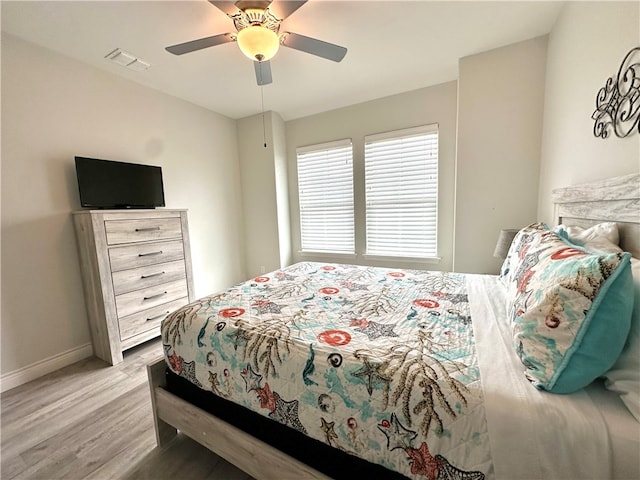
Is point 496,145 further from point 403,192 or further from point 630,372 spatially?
point 630,372

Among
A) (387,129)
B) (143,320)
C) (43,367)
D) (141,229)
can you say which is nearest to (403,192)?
(387,129)

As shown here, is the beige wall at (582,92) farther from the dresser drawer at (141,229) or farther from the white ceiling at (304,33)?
the dresser drawer at (141,229)

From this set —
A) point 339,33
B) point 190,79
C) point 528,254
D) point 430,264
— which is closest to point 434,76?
point 339,33

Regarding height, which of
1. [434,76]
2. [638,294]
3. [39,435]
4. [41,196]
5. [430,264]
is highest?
[434,76]

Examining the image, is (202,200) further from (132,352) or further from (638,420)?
(638,420)

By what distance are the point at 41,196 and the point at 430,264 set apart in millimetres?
3769

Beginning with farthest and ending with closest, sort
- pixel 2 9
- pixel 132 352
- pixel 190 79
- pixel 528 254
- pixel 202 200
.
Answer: pixel 202 200 < pixel 190 79 < pixel 132 352 < pixel 2 9 < pixel 528 254

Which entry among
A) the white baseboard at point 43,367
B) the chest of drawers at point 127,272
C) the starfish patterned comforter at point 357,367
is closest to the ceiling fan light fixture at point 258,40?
the starfish patterned comforter at point 357,367

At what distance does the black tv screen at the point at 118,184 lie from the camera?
7.08 feet

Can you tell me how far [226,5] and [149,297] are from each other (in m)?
2.40

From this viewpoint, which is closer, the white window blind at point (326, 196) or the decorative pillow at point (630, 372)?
the decorative pillow at point (630, 372)

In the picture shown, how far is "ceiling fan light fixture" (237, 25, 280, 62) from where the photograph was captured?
1.52 m

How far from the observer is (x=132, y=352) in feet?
7.72

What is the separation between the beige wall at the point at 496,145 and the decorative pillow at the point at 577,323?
1850 millimetres
